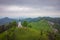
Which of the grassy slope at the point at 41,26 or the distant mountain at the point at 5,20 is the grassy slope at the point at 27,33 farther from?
the distant mountain at the point at 5,20

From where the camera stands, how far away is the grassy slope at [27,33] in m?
2.00

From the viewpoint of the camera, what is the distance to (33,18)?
6.95 feet

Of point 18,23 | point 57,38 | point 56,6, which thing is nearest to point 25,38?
point 18,23

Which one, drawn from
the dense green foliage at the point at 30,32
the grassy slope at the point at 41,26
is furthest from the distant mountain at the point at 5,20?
the grassy slope at the point at 41,26

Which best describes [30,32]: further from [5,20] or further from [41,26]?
[5,20]

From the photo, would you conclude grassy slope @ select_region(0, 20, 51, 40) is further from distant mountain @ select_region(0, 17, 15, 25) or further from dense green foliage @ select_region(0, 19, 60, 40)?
distant mountain @ select_region(0, 17, 15, 25)

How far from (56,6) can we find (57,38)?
58 cm

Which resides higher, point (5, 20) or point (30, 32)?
point (5, 20)

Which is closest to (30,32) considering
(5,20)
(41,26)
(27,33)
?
(27,33)

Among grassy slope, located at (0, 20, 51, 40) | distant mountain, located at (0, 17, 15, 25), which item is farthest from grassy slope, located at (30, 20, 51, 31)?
distant mountain, located at (0, 17, 15, 25)

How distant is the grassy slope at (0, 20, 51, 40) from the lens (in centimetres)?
200

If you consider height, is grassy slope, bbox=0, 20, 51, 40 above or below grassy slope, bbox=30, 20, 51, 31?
below

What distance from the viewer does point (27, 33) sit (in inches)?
80.0

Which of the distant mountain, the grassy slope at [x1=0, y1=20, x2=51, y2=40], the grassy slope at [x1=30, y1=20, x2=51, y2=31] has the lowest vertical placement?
the grassy slope at [x1=0, y1=20, x2=51, y2=40]
